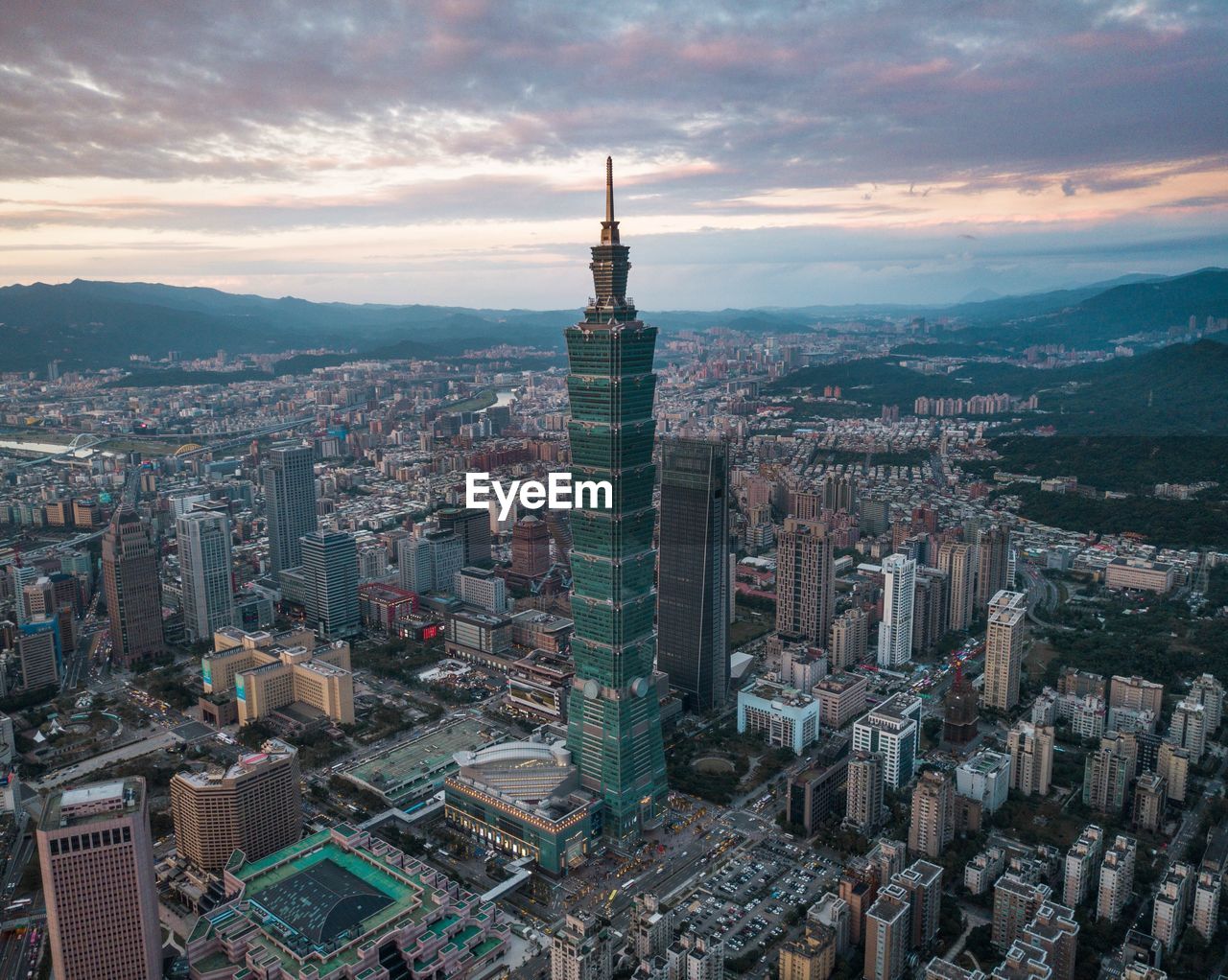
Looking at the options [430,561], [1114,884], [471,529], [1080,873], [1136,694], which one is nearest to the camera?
[1114,884]

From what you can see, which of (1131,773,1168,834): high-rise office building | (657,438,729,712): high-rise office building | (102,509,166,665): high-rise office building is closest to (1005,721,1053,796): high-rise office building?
(1131,773,1168,834): high-rise office building

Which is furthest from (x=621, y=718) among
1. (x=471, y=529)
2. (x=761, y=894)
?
(x=471, y=529)

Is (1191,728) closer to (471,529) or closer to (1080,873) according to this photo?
(1080,873)

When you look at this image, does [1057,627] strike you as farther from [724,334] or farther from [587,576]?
[724,334]

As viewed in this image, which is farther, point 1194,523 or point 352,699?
point 1194,523

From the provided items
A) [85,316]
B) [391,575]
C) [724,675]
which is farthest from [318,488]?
[85,316]

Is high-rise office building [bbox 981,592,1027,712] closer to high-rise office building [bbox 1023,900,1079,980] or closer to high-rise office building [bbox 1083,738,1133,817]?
high-rise office building [bbox 1083,738,1133,817]
